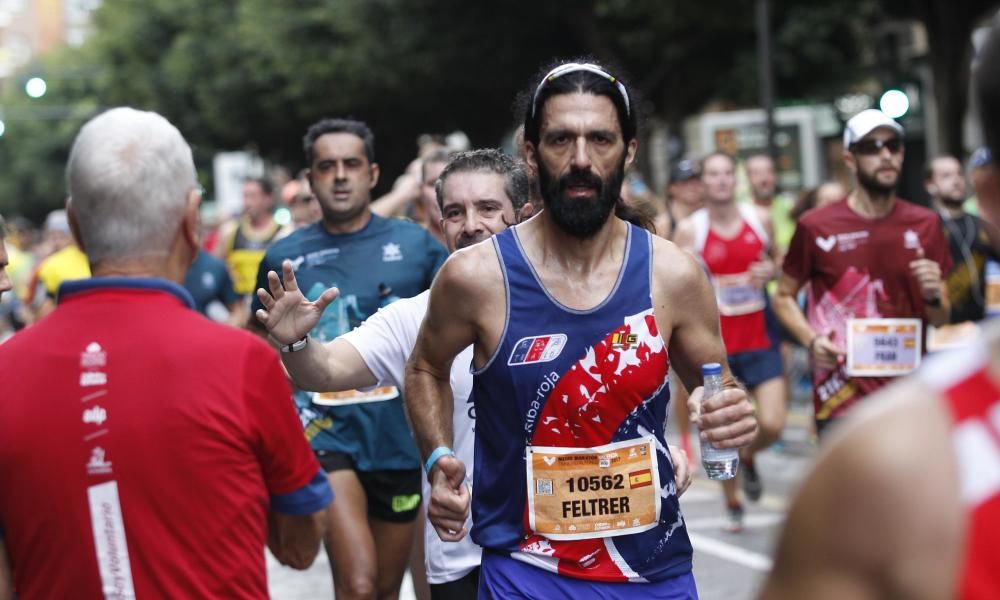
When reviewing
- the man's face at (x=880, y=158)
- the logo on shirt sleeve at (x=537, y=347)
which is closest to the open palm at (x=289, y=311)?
the logo on shirt sleeve at (x=537, y=347)

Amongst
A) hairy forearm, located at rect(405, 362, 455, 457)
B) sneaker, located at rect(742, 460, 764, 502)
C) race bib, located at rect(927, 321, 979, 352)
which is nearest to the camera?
hairy forearm, located at rect(405, 362, 455, 457)

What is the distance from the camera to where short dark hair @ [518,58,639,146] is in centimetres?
394

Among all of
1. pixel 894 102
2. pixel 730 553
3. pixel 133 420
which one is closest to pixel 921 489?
pixel 133 420

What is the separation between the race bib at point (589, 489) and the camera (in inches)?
150

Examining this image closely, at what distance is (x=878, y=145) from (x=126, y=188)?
5107 millimetres

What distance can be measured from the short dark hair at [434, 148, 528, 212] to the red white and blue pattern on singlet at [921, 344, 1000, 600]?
3.48 meters

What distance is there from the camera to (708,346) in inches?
156

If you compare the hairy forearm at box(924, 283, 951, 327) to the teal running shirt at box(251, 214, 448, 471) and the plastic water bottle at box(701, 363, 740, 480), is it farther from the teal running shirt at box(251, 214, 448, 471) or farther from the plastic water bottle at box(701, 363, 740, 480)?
the plastic water bottle at box(701, 363, 740, 480)

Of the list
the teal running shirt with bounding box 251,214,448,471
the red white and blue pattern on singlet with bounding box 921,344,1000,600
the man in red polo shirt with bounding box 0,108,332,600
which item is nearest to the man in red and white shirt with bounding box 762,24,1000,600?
the red white and blue pattern on singlet with bounding box 921,344,1000,600

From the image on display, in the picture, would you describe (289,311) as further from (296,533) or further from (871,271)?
(871,271)

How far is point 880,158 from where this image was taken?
727 centimetres

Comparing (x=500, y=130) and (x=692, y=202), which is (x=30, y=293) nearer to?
(x=692, y=202)

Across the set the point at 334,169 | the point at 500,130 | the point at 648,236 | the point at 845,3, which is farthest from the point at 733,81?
the point at 648,236

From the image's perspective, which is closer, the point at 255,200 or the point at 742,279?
the point at 742,279
